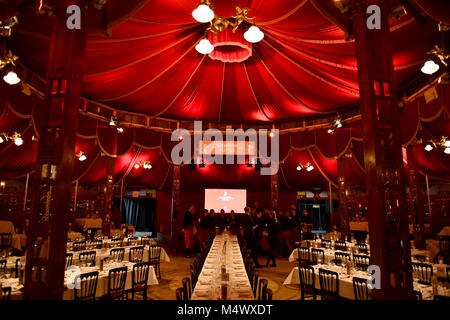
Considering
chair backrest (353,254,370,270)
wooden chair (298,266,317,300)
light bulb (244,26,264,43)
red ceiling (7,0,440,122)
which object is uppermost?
red ceiling (7,0,440,122)

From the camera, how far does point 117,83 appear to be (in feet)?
23.7

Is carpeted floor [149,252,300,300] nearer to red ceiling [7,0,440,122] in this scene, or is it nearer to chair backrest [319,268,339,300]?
chair backrest [319,268,339,300]

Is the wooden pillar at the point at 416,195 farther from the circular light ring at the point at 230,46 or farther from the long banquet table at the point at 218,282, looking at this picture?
the long banquet table at the point at 218,282

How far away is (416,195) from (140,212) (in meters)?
14.9

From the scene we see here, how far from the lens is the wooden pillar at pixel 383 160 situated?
257 centimetres

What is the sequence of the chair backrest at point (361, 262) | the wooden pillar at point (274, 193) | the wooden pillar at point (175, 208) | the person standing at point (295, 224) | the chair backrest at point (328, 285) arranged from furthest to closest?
the wooden pillar at point (274, 193)
the wooden pillar at point (175, 208)
the person standing at point (295, 224)
the chair backrest at point (361, 262)
the chair backrest at point (328, 285)

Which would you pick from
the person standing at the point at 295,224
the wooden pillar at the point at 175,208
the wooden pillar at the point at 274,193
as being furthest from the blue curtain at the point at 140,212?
the person standing at the point at 295,224

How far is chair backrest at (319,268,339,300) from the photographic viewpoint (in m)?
4.05

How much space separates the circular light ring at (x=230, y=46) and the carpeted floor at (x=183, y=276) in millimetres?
4919

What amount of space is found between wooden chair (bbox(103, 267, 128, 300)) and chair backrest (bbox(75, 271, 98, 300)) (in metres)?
0.26

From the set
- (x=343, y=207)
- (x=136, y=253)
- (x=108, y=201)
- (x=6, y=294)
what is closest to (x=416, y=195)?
(x=343, y=207)

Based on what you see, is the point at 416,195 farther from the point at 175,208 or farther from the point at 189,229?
the point at 175,208

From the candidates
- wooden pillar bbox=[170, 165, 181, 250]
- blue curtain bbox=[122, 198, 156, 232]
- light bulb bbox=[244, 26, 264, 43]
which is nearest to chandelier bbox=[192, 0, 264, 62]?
light bulb bbox=[244, 26, 264, 43]
